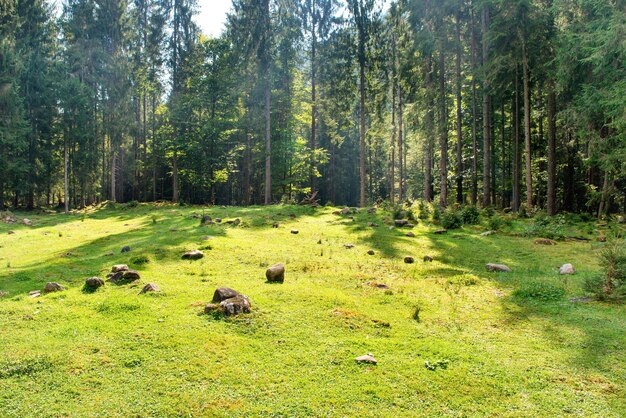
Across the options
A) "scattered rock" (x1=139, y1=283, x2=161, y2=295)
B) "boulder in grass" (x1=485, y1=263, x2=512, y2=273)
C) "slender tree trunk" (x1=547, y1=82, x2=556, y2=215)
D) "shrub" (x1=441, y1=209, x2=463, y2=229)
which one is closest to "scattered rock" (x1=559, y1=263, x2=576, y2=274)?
"boulder in grass" (x1=485, y1=263, x2=512, y2=273)

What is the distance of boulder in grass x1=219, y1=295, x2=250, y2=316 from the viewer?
6.02 meters

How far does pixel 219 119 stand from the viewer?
33.2 m

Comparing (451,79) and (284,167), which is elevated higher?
(451,79)

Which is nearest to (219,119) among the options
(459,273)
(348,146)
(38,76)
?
(38,76)

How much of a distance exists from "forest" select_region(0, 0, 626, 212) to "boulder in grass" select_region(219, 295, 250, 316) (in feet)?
56.0

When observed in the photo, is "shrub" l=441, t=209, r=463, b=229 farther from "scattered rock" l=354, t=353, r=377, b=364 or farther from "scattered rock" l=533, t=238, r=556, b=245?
"scattered rock" l=354, t=353, r=377, b=364

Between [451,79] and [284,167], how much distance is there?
1655 centimetres

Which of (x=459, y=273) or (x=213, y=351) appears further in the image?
(x=459, y=273)

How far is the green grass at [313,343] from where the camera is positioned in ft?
13.0

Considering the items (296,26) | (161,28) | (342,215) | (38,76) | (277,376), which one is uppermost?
(161,28)

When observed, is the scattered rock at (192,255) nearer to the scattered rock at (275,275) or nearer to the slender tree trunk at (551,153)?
the scattered rock at (275,275)

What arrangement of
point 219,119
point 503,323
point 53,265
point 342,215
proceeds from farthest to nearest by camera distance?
point 219,119 < point 342,215 < point 53,265 < point 503,323

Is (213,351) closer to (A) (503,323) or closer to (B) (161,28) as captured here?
(A) (503,323)

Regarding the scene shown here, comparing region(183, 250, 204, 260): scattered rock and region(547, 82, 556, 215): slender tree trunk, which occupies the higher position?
region(547, 82, 556, 215): slender tree trunk
